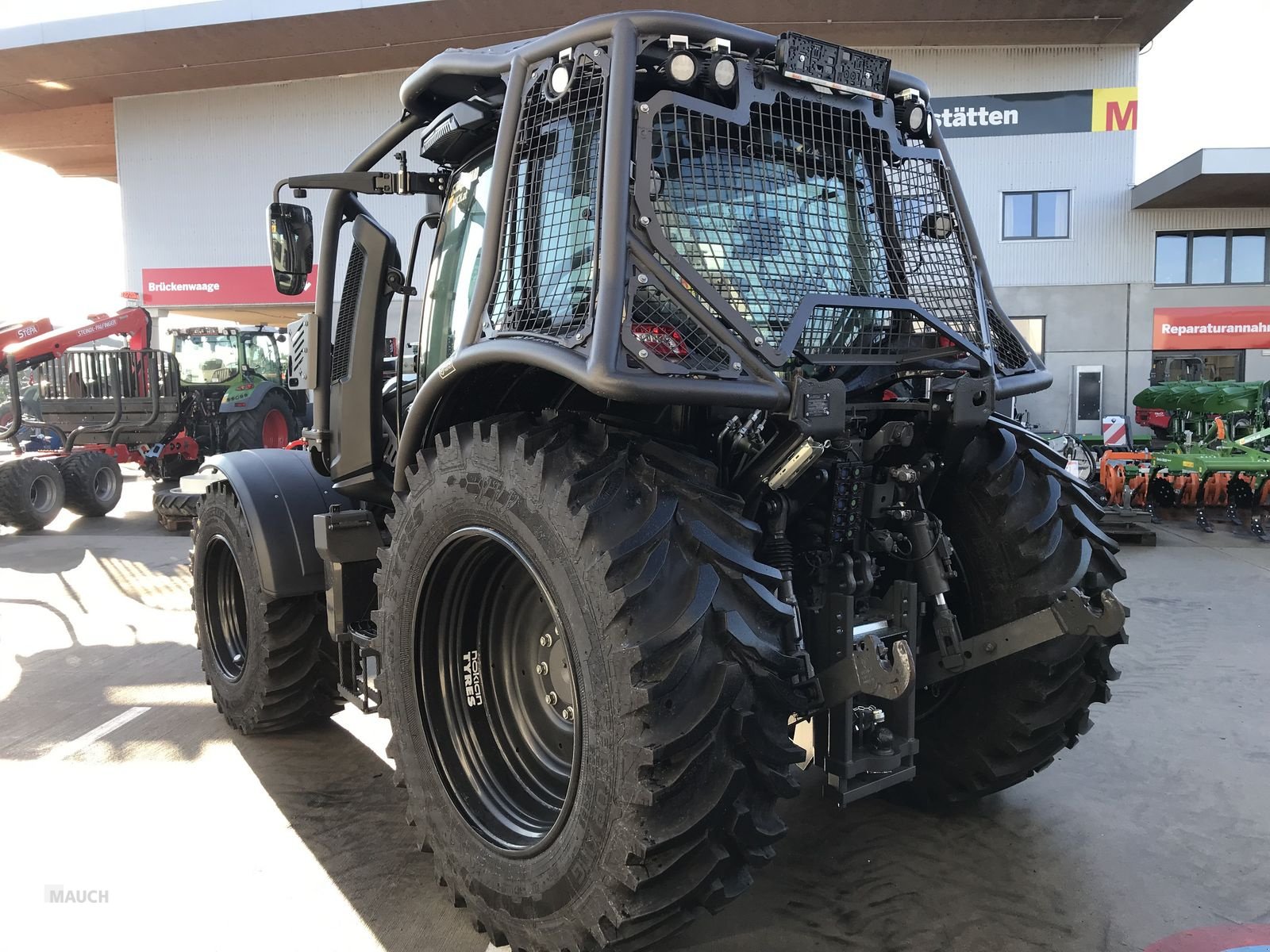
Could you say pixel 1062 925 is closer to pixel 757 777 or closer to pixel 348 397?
pixel 757 777

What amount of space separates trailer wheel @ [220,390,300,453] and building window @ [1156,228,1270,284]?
699 inches

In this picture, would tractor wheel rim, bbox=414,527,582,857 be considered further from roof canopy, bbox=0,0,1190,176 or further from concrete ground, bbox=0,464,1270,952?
roof canopy, bbox=0,0,1190,176

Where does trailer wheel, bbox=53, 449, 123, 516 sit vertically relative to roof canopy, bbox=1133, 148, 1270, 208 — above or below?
below

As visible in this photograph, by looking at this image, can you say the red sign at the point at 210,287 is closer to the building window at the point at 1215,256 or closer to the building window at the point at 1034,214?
the building window at the point at 1034,214

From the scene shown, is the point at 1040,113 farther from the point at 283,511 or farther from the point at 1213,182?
the point at 283,511

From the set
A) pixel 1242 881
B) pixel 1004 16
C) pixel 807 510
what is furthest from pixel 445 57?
pixel 1004 16

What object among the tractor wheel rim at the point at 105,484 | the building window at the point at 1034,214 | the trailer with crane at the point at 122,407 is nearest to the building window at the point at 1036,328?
the building window at the point at 1034,214

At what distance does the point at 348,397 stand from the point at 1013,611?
271 centimetres

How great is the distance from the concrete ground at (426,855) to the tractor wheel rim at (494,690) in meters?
0.43

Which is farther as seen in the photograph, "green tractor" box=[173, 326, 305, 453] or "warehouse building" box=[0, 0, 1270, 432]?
"warehouse building" box=[0, 0, 1270, 432]

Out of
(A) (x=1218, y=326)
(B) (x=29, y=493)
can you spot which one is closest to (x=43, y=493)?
(B) (x=29, y=493)

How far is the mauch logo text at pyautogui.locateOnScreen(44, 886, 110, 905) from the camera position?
2.97m

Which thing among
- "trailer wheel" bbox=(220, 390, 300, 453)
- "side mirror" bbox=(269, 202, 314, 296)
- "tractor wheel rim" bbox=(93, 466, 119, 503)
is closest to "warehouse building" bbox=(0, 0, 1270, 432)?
"trailer wheel" bbox=(220, 390, 300, 453)

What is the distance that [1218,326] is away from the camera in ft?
62.3
